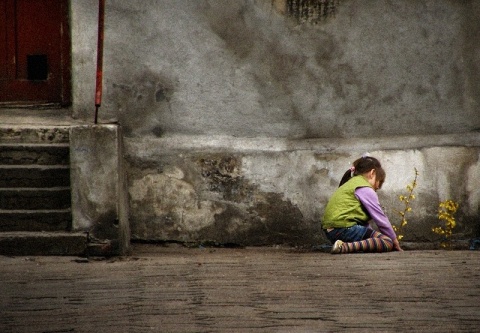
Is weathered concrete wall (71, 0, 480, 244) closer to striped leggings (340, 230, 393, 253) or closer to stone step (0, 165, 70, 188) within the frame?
stone step (0, 165, 70, 188)

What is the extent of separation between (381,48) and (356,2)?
1.68 feet

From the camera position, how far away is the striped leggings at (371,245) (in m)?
7.56

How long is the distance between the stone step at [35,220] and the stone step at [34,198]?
13cm

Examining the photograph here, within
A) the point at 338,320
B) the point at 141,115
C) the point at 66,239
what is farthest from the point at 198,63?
the point at 338,320

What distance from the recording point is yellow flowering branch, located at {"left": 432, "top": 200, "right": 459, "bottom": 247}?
336 inches

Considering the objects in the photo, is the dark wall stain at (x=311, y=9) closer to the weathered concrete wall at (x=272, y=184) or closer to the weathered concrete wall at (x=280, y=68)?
the weathered concrete wall at (x=280, y=68)

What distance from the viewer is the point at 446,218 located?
856 centimetres

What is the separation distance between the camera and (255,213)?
8398mm

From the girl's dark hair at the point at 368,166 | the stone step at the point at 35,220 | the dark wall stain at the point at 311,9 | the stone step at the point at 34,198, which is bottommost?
the stone step at the point at 35,220

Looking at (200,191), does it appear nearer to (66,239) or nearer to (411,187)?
(66,239)

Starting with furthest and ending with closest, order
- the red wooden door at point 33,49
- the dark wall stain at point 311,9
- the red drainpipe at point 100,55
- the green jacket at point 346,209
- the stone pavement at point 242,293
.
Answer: the red wooden door at point 33,49
the dark wall stain at point 311,9
the green jacket at point 346,209
the red drainpipe at point 100,55
the stone pavement at point 242,293

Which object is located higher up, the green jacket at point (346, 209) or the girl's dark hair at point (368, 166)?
the girl's dark hair at point (368, 166)

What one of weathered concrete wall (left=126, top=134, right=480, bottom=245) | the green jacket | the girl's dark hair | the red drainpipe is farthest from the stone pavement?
the red drainpipe

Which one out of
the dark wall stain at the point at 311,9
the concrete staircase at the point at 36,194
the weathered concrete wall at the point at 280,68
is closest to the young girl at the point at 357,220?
the weathered concrete wall at the point at 280,68
